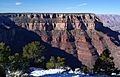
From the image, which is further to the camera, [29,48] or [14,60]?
[29,48]

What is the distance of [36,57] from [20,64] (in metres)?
27.0

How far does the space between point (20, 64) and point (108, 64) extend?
16483 mm

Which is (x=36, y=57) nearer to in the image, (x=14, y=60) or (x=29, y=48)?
(x=29, y=48)

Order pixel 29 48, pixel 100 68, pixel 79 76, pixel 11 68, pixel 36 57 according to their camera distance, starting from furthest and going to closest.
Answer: pixel 36 57
pixel 29 48
pixel 100 68
pixel 11 68
pixel 79 76

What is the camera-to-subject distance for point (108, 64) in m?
64.6

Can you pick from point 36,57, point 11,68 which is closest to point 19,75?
point 11,68

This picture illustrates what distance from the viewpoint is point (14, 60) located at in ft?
189

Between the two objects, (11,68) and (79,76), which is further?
(11,68)

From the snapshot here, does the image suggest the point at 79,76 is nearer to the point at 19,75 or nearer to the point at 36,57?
the point at 19,75

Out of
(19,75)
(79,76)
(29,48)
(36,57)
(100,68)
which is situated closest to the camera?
(19,75)

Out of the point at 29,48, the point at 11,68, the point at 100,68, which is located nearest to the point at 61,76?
the point at 11,68

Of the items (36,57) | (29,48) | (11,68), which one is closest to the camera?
(11,68)

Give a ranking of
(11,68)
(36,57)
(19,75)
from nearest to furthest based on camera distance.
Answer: (19,75) < (11,68) < (36,57)

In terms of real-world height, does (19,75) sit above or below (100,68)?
above
